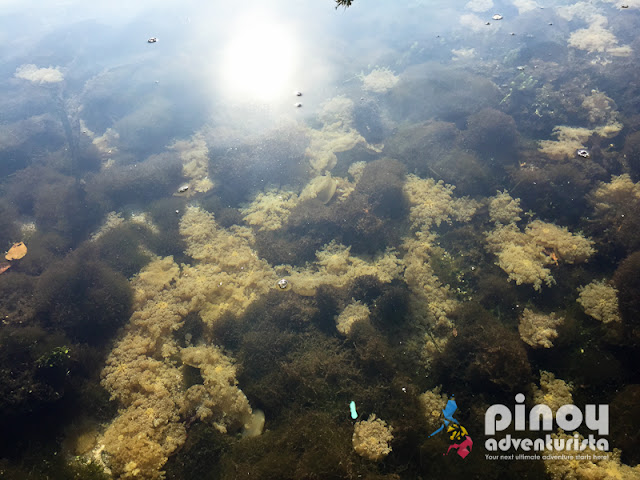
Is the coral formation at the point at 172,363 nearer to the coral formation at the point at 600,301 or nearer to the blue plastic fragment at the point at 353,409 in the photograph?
the blue plastic fragment at the point at 353,409

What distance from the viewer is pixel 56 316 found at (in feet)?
20.0

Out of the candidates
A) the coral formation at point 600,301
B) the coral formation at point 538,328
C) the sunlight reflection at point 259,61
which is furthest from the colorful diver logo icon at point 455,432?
the sunlight reflection at point 259,61

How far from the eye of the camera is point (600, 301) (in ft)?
17.6

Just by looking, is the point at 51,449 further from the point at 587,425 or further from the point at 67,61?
the point at 67,61

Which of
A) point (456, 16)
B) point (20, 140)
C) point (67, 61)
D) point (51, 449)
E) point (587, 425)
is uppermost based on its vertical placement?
point (67, 61)

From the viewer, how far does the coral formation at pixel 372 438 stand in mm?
4199

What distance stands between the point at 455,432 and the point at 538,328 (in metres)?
2.45

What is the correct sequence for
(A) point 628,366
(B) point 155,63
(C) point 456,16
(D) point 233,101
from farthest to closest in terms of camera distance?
(C) point 456,16
(B) point 155,63
(D) point 233,101
(A) point 628,366

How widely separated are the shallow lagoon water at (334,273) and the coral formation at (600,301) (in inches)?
1.4

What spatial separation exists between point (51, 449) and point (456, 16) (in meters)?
29.0

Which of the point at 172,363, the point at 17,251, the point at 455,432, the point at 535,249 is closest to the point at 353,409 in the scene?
the point at 455,432

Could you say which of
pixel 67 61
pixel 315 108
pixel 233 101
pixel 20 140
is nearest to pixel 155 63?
pixel 67 61

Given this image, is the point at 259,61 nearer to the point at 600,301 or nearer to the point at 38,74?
the point at 38,74

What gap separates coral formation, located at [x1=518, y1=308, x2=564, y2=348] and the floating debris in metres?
12.4
